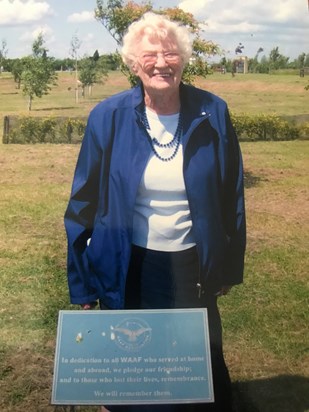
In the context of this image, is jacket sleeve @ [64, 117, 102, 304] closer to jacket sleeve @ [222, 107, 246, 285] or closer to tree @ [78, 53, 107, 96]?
tree @ [78, 53, 107, 96]

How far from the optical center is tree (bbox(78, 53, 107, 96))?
245 cm

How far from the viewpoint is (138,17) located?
7.75 feet

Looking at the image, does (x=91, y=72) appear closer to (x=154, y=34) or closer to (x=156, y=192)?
(x=154, y=34)

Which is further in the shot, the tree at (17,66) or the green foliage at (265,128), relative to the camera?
the green foliage at (265,128)

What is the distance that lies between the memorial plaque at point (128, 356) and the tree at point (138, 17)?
3.23 feet

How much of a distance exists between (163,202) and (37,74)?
80 centimetres

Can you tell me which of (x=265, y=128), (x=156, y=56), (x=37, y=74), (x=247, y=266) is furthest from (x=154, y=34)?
(x=247, y=266)

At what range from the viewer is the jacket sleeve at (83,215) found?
234cm

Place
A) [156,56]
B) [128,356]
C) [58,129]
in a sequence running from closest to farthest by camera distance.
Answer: [156,56], [128,356], [58,129]

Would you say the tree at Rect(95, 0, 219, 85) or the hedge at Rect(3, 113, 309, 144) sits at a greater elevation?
the tree at Rect(95, 0, 219, 85)

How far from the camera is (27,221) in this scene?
266cm

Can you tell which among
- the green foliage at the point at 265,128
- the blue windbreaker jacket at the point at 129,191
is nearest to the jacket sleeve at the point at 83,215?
the blue windbreaker jacket at the point at 129,191

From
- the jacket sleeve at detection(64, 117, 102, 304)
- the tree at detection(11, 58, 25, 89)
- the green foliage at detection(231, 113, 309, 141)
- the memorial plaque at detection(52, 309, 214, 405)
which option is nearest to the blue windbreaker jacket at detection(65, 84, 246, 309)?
the jacket sleeve at detection(64, 117, 102, 304)

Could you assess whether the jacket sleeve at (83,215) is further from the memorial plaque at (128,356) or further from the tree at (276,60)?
the tree at (276,60)
